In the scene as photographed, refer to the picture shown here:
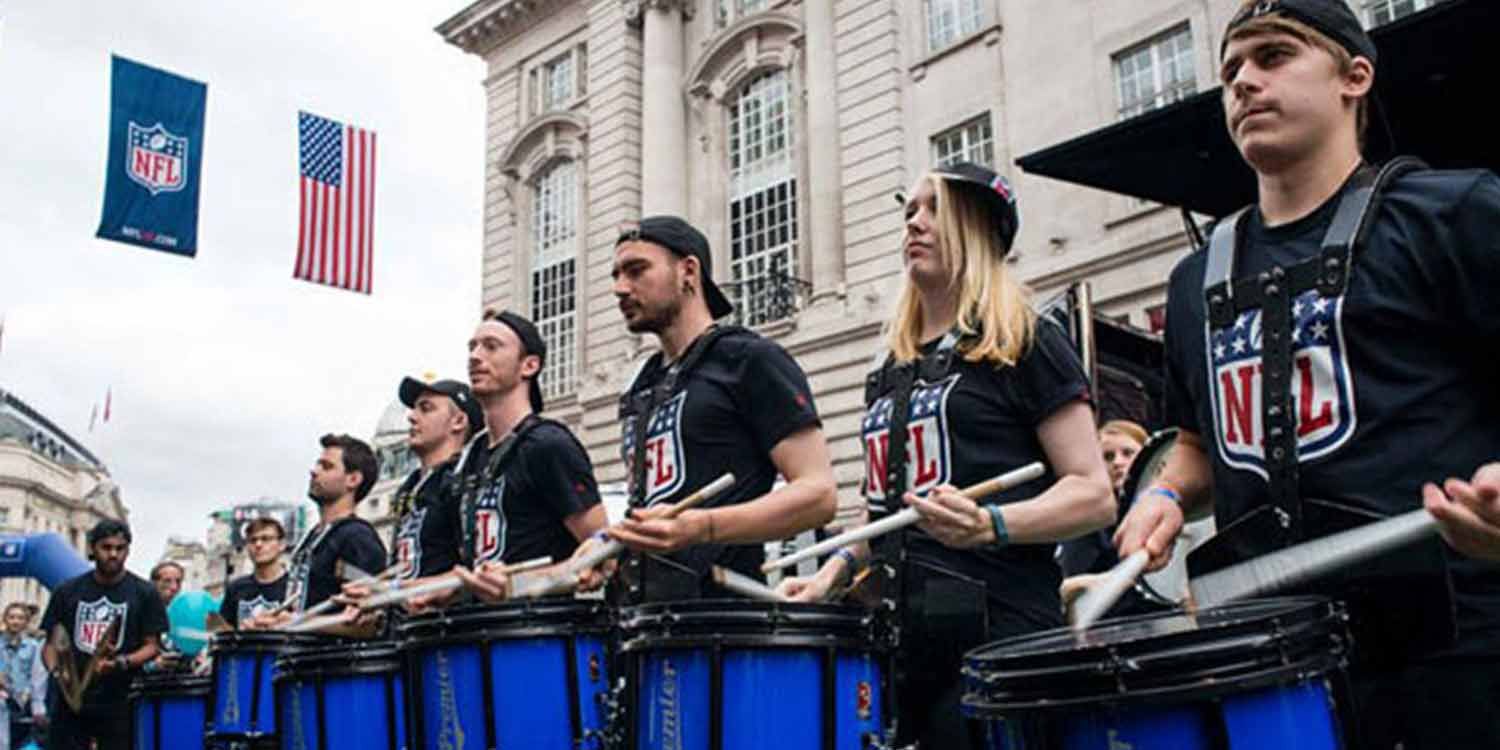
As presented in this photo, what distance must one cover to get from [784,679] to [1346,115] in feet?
5.58

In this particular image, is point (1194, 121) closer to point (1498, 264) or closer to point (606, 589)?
point (606, 589)

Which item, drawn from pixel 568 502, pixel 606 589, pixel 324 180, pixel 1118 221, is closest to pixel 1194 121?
pixel 568 502

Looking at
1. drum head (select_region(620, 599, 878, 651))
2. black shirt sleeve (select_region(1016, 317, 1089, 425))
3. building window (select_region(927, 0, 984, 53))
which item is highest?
building window (select_region(927, 0, 984, 53))

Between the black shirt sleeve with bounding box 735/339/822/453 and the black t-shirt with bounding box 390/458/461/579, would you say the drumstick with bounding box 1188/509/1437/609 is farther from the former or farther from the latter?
the black t-shirt with bounding box 390/458/461/579

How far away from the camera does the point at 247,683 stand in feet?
21.7

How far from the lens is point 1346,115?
2.48m

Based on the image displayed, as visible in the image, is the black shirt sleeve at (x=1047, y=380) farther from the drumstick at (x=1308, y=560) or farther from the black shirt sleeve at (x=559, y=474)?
the black shirt sleeve at (x=559, y=474)

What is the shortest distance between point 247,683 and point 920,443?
15.4 feet

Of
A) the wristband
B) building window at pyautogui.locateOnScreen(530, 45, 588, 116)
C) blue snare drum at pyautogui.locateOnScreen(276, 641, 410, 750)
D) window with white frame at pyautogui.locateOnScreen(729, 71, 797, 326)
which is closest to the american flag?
window with white frame at pyautogui.locateOnScreen(729, 71, 797, 326)

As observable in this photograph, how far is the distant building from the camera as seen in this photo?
79.4 m

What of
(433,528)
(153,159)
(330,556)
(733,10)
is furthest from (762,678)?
(733,10)

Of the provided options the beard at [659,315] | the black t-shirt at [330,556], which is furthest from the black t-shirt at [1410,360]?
the black t-shirt at [330,556]

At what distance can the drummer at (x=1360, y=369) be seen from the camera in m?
2.03

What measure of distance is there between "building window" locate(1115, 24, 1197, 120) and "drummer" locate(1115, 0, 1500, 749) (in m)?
18.0
